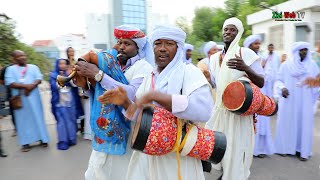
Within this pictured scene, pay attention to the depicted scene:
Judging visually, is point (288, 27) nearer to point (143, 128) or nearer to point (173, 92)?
point (173, 92)

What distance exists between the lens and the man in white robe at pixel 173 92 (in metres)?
1.70

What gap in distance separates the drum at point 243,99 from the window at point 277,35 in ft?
42.5

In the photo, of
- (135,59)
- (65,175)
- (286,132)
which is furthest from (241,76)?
(65,175)

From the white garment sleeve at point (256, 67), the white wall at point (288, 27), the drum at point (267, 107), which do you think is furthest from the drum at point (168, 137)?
the white wall at point (288, 27)

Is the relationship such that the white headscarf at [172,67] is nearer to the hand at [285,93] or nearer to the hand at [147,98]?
the hand at [147,98]

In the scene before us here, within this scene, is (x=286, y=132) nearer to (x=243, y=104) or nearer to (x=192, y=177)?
(x=243, y=104)

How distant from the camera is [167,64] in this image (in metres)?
1.93

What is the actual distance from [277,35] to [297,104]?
465 inches

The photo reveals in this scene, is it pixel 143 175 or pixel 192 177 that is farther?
pixel 143 175

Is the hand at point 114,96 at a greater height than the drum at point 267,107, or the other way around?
the hand at point 114,96

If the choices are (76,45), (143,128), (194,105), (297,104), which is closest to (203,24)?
(76,45)

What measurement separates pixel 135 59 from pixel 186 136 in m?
0.97

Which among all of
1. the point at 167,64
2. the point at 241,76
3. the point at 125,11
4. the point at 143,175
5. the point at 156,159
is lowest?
the point at 143,175

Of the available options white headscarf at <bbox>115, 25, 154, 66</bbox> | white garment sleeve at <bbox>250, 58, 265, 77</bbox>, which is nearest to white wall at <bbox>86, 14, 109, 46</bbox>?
white garment sleeve at <bbox>250, 58, 265, 77</bbox>
